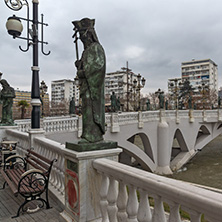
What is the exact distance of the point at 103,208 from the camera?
297 centimetres

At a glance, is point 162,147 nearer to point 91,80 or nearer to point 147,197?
point 91,80

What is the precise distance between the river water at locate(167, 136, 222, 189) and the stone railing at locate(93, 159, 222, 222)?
67.2 feet

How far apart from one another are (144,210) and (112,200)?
23.5 inches

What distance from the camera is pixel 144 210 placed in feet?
7.60

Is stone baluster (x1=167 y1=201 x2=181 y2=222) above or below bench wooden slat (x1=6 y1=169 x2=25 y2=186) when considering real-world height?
above

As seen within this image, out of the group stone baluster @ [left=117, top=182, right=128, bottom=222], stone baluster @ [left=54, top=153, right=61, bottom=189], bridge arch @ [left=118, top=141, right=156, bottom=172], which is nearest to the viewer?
stone baluster @ [left=117, top=182, right=128, bottom=222]

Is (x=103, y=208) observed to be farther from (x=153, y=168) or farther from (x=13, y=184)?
(x=153, y=168)

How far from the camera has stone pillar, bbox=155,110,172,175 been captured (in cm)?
2312

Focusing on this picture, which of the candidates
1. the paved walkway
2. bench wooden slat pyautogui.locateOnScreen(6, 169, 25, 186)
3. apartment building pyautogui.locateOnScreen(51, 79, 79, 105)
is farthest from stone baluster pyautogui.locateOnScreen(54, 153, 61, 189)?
apartment building pyautogui.locateOnScreen(51, 79, 79, 105)

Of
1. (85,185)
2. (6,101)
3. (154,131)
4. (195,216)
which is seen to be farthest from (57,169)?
(154,131)

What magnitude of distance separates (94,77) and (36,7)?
6.12 metres

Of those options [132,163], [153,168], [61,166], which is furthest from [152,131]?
[61,166]

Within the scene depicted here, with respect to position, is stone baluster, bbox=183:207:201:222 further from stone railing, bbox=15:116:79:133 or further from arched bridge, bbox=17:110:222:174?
arched bridge, bbox=17:110:222:174

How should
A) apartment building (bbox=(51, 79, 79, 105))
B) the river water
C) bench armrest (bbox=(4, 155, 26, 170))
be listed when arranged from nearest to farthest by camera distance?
bench armrest (bbox=(4, 155, 26, 170)) < the river water < apartment building (bbox=(51, 79, 79, 105))
